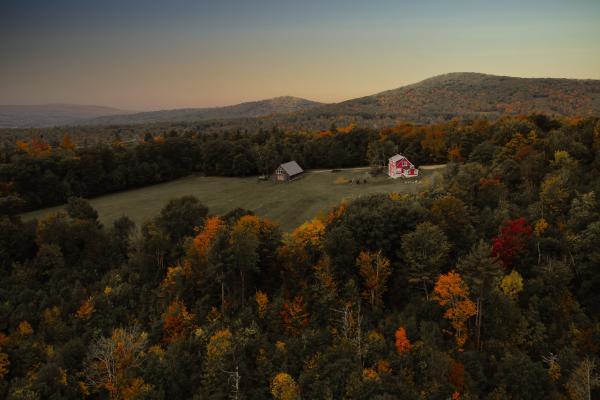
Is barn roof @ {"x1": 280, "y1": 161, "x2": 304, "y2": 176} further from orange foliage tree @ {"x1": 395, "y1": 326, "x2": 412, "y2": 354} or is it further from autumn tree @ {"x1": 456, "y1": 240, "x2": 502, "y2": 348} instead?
orange foliage tree @ {"x1": 395, "y1": 326, "x2": 412, "y2": 354}

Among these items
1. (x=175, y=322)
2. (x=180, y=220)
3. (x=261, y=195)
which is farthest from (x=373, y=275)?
(x=261, y=195)

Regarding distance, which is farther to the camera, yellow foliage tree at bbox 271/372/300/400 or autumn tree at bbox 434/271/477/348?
autumn tree at bbox 434/271/477/348

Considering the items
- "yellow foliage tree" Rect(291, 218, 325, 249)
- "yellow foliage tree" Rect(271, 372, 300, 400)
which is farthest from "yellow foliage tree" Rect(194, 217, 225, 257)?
"yellow foliage tree" Rect(271, 372, 300, 400)

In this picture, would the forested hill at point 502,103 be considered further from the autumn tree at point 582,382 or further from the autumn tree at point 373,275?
the autumn tree at point 373,275

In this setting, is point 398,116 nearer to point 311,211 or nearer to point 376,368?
point 311,211

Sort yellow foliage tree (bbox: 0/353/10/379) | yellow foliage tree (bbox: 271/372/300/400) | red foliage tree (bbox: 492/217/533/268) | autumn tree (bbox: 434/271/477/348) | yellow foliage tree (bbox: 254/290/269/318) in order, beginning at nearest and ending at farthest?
yellow foliage tree (bbox: 271/372/300/400) < yellow foliage tree (bbox: 0/353/10/379) < autumn tree (bbox: 434/271/477/348) < yellow foliage tree (bbox: 254/290/269/318) < red foliage tree (bbox: 492/217/533/268)
